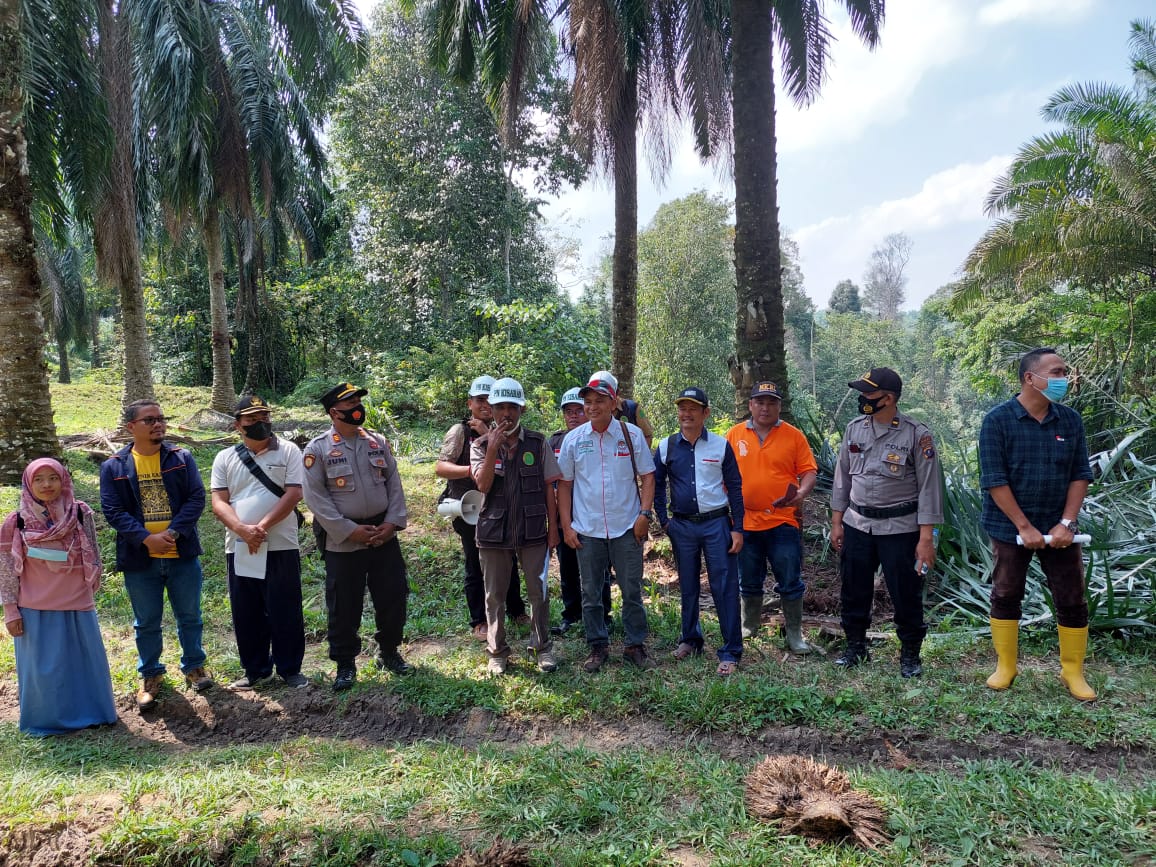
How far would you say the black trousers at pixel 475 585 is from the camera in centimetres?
562

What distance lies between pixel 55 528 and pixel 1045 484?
569 centimetres

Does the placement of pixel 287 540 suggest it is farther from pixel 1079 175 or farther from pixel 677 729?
pixel 1079 175

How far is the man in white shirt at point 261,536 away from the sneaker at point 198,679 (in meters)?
0.16

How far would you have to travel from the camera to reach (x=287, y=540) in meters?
4.82

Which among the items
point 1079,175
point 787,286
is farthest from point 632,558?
point 787,286

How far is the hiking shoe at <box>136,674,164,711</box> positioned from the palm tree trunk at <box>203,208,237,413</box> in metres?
13.0

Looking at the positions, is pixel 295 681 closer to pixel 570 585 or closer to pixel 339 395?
pixel 339 395

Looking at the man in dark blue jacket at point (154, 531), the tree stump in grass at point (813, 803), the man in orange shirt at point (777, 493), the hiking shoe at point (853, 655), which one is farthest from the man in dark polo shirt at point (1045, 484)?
the man in dark blue jacket at point (154, 531)

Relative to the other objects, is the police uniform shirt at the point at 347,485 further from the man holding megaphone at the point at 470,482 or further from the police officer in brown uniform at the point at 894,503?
the police officer in brown uniform at the point at 894,503

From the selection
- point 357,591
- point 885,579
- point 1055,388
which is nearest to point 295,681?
point 357,591

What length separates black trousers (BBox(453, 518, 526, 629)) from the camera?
18.4 feet

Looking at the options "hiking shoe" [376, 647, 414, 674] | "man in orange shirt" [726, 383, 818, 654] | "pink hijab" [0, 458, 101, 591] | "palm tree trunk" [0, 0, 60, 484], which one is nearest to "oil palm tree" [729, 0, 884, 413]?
"man in orange shirt" [726, 383, 818, 654]

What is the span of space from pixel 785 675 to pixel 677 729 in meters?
0.92

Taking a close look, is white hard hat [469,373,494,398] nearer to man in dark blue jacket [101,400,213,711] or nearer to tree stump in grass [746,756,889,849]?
man in dark blue jacket [101,400,213,711]
